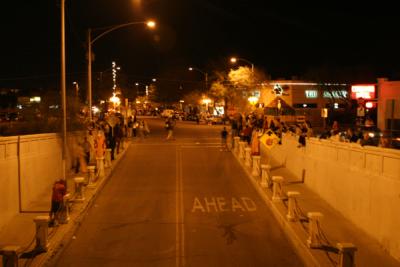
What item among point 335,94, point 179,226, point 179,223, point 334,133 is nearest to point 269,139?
point 334,133

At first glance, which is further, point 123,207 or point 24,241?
point 123,207

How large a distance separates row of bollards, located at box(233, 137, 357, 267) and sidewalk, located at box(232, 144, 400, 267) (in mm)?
185

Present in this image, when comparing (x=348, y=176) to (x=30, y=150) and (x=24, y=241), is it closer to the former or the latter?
(x=24, y=241)

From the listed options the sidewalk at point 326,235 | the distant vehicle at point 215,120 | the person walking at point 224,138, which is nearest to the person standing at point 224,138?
the person walking at point 224,138

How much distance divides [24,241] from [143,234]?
9.33 feet

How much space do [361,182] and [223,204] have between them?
520 centimetres

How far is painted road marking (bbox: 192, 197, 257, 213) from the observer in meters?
16.4

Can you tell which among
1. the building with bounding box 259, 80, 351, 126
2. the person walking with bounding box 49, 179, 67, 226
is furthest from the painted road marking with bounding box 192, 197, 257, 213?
the building with bounding box 259, 80, 351, 126

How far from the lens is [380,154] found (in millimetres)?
12047

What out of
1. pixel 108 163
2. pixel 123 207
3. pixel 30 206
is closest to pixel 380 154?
pixel 123 207

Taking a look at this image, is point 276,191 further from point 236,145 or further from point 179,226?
point 236,145

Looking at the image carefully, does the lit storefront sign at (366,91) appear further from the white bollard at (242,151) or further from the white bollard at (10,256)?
the white bollard at (10,256)

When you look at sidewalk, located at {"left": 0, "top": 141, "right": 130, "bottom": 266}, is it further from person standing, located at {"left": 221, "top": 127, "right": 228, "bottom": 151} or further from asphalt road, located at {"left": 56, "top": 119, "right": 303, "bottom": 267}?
person standing, located at {"left": 221, "top": 127, "right": 228, "bottom": 151}

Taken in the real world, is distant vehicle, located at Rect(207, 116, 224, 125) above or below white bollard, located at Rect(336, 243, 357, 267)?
above
